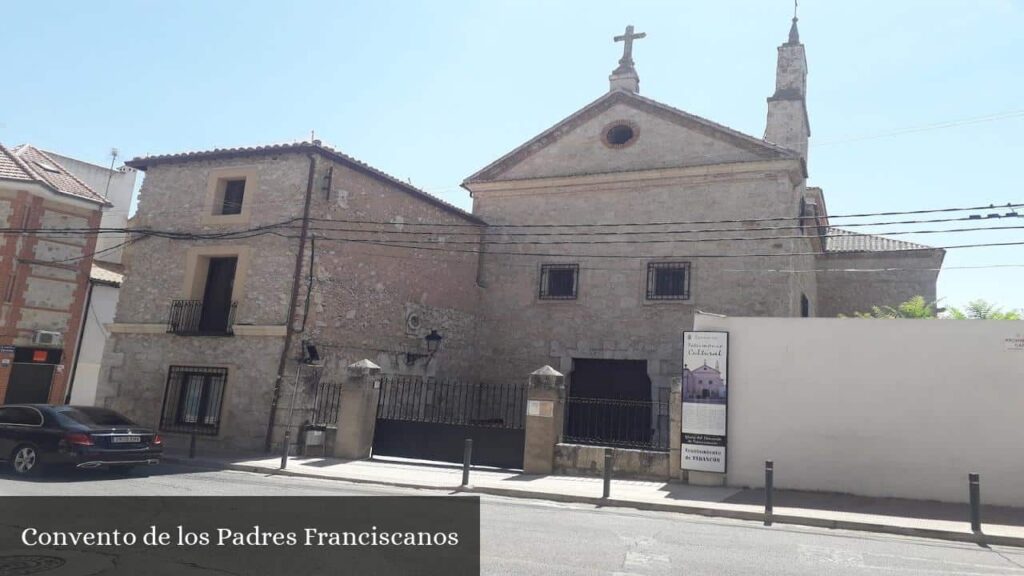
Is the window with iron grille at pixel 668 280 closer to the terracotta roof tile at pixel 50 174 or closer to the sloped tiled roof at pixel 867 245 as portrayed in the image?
the sloped tiled roof at pixel 867 245

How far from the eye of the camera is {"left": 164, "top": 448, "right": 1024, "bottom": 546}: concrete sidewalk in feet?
29.7

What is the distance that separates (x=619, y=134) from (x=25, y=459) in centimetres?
1620

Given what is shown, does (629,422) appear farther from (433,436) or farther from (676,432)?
(433,436)

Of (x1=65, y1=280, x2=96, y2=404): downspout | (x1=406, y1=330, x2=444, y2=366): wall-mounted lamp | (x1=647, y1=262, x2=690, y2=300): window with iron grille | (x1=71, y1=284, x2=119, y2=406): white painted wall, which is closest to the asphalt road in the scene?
(x1=406, y1=330, x2=444, y2=366): wall-mounted lamp

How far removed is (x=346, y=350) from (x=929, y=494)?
12246mm

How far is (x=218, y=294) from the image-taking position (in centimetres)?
1652

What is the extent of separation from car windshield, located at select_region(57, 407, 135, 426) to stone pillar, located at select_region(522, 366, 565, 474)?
7294 millimetres

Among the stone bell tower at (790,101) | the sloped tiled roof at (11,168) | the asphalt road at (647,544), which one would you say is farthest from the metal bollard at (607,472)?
the sloped tiled roof at (11,168)

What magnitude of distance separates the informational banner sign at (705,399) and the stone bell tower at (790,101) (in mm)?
10093

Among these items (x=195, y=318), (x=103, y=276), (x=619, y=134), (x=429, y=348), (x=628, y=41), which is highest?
(x=628, y=41)

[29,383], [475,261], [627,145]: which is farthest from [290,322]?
[627,145]

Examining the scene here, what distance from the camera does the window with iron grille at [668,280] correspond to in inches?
707

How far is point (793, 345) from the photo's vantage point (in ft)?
39.8

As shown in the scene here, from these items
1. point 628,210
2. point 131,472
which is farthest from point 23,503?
point 628,210
